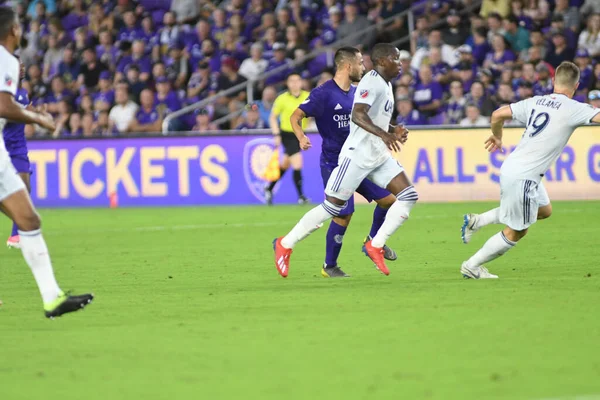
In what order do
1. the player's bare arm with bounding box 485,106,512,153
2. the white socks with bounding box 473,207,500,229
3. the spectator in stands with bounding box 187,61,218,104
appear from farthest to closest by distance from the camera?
1. the spectator in stands with bounding box 187,61,218,104
2. the white socks with bounding box 473,207,500,229
3. the player's bare arm with bounding box 485,106,512,153

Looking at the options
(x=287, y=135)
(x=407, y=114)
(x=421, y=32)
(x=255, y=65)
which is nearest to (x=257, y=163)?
(x=287, y=135)

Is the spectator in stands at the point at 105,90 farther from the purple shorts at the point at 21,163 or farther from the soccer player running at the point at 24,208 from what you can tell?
the soccer player running at the point at 24,208

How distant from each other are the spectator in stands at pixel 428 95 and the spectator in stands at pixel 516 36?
1706mm

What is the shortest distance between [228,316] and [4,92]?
84.3 inches

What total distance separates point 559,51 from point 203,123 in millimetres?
7226

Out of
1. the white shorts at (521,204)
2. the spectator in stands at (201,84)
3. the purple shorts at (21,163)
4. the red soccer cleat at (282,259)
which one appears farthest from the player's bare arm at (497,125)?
the spectator in stands at (201,84)

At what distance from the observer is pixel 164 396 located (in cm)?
548

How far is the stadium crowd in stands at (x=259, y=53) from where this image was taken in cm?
2202

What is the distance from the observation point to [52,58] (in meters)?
29.2

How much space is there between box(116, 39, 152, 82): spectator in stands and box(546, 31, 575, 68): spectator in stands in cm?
954

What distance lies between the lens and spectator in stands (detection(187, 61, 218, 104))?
2559cm

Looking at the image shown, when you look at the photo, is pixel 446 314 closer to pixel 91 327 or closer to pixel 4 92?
pixel 91 327

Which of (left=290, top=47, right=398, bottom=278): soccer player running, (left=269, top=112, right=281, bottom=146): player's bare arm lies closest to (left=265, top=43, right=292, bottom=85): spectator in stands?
(left=269, top=112, right=281, bottom=146): player's bare arm

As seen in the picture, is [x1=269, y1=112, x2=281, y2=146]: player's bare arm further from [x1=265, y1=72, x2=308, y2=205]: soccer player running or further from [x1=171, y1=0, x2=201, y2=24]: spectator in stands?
[x1=171, y1=0, x2=201, y2=24]: spectator in stands
